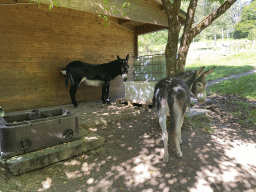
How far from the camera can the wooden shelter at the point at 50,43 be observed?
5496 mm

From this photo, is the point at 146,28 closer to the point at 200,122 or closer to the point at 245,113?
the point at 200,122

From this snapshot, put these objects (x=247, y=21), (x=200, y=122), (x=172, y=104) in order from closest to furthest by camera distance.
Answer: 1. (x=172, y=104)
2. (x=200, y=122)
3. (x=247, y=21)

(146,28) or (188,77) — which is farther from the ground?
(146,28)

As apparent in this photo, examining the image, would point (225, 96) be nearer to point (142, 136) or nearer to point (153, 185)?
point (142, 136)

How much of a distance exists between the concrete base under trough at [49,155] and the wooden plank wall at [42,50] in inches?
144

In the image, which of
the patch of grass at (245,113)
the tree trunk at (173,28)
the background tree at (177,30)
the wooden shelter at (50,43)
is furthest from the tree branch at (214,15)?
the patch of grass at (245,113)

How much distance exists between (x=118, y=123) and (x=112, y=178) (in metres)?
2.42

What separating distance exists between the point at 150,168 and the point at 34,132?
2.08 metres

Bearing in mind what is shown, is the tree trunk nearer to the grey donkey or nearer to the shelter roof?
the grey donkey

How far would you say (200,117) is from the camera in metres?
5.56

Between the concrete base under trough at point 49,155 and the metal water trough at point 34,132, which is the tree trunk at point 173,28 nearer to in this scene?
the concrete base under trough at point 49,155

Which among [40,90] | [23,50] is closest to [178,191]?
[40,90]

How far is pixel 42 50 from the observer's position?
6.22 meters

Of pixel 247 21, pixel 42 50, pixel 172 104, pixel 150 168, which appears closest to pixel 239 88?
pixel 172 104
